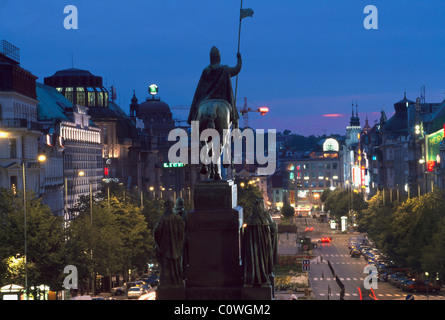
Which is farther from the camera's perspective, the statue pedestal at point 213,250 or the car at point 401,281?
the car at point 401,281

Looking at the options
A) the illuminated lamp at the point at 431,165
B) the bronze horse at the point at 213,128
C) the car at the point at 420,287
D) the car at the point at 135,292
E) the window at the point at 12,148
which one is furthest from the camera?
the illuminated lamp at the point at 431,165

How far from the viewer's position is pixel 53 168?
132 m

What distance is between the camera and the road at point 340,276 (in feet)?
325

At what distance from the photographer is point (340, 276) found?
127 meters

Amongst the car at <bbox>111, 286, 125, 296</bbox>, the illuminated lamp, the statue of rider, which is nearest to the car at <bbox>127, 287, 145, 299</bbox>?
the car at <bbox>111, 286, 125, 296</bbox>

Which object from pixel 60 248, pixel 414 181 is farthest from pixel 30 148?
pixel 414 181

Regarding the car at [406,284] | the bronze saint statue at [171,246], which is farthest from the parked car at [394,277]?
the bronze saint statue at [171,246]

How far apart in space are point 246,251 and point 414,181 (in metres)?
166

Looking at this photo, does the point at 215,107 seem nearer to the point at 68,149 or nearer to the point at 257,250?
the point at 257,250

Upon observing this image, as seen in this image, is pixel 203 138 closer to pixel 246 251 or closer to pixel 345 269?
pixel 246 251

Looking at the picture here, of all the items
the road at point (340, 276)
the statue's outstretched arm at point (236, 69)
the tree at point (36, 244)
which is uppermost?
the statue's outstretched arm at point (236, 69)

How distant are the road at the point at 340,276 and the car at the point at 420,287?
92cm

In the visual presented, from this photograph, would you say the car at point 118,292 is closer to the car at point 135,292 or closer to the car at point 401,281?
the car at point 135,292

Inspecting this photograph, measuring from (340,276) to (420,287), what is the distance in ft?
77.7
